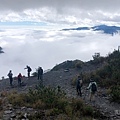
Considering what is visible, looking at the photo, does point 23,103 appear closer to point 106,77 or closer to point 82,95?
point 82,95

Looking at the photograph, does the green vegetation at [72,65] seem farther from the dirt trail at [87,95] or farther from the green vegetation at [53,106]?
the green vegetation at [53,106]

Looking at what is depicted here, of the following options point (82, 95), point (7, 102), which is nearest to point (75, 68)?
point (82, 95)

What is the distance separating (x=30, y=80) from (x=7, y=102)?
1189 centimetres

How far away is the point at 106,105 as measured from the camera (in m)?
15.7

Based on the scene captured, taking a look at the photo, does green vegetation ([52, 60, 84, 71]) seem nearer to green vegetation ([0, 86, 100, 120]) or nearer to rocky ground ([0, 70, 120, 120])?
rocky ground ([0, 70, 120, 120])

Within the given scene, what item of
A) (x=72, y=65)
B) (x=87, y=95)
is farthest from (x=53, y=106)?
(x=72, y=65)

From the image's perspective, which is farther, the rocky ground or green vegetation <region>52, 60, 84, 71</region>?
green vegetation <region>52, 60, 84, 71</region>

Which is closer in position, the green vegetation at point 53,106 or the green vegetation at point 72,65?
the green vegetation at point 53,106

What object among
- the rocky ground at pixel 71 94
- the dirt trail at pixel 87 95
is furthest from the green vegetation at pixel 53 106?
the dirt trail at pixel 87 95

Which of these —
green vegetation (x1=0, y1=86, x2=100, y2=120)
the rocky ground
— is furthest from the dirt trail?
green vegetation (x1=0, y1=86, x2=100, y2=120)

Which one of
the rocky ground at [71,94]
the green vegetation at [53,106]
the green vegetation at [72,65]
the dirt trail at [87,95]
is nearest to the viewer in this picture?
the green vegetation at [53,106]

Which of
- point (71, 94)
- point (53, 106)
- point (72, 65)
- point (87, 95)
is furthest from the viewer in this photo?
point (72, 65)

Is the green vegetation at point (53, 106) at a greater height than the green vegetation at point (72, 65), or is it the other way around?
the green vegetation at point (72, 65)

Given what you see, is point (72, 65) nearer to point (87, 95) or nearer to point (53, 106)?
point (87, 95)
